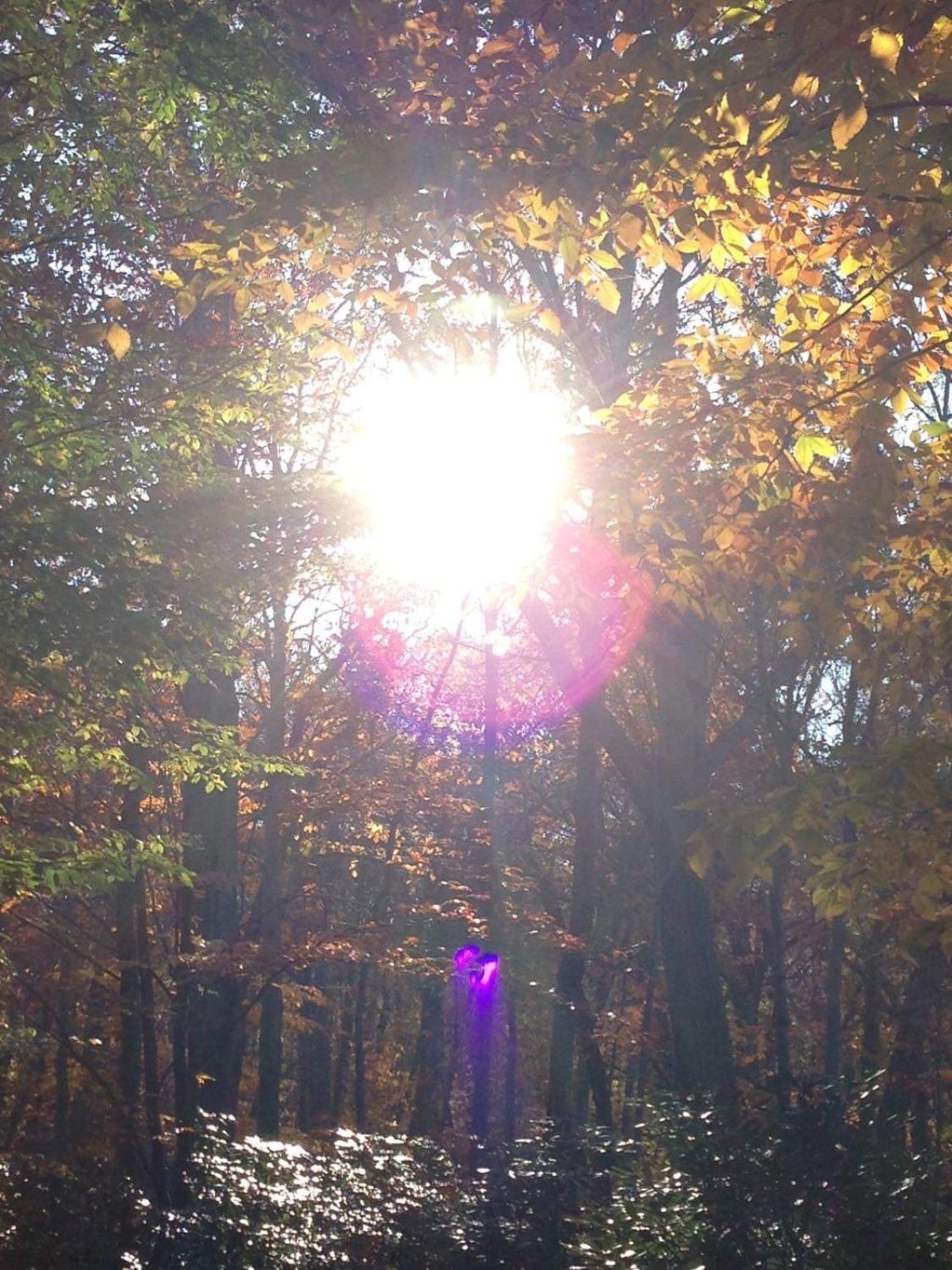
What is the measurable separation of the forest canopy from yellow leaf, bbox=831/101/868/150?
10cm

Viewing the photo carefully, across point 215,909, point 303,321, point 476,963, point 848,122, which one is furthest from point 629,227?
point 215,909

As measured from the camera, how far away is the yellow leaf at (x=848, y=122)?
10.9ft

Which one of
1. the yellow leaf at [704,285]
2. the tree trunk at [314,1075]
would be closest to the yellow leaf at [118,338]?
the yellow leaf at [704,285]

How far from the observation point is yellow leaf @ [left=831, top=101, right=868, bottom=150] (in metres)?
3.34

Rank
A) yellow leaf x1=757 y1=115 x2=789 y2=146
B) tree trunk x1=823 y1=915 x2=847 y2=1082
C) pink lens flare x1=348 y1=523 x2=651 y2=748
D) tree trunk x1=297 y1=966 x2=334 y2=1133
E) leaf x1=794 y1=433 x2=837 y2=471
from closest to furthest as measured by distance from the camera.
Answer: yellow leaf x1=757 y1=115 x2=789 y2=146, leaf x1=794 y1=433 x2=837 y2=471, pink lens flare x1=348 y1=523 x2=651 y2=748, tree trunk x1=823 y1=915 x2=847 y2=1082, tree trunk x1=297 y1=966 x2=334 y2=1133

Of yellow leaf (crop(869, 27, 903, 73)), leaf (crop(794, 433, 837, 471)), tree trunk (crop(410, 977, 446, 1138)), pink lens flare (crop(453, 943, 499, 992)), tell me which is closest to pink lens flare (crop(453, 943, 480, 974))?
pink lens flare (crop(453, 943, 499, 992))

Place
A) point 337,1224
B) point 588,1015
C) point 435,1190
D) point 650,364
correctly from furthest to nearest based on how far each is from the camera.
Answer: point 588,1015
point 650,364
point 435,1190
point 337,1224

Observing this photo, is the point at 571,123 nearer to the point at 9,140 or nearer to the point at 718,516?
the point at 718,516

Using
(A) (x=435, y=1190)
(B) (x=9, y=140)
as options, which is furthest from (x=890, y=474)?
(A) (x=435, y=1190)

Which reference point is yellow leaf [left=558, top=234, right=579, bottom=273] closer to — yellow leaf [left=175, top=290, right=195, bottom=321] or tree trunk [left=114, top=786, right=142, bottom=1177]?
yellow leaf [left=175, top=290, right=195, bottom=321]

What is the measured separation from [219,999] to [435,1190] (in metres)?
5.17

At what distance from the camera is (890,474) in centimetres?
464

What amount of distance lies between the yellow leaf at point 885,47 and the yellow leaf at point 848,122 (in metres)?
0.15

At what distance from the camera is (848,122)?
335 centimetres
